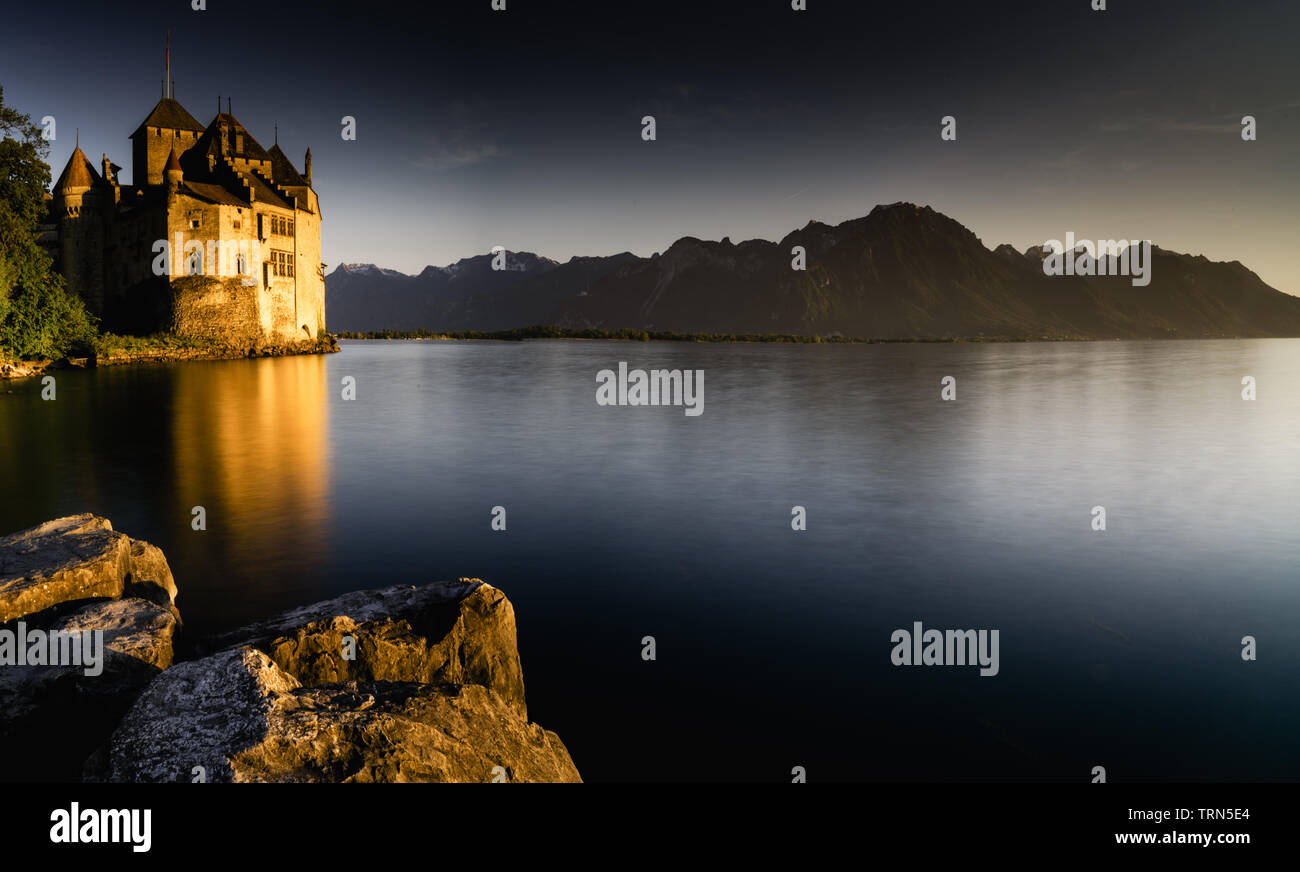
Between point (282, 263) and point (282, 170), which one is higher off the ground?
A: point (282, 170)

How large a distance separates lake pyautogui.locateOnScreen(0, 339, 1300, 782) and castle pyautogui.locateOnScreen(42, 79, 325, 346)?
138ft

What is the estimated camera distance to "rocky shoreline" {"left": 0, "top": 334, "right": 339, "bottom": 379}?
1809 inches

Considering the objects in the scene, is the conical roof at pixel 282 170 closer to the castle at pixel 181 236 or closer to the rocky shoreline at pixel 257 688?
the castle at pixel 181 236

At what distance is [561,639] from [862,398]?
38.1 m

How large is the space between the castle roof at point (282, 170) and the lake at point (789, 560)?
59.1 m

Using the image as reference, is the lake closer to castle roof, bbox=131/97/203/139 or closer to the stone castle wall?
the stone castle wall

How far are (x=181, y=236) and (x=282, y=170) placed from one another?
820 inches

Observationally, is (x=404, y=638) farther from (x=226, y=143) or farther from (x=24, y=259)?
(x=226, y=143)

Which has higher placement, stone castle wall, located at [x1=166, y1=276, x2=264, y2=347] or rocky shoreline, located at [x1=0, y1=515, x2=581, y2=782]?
stone castle wall, located at [x1=166, y1=276, x2=264, y2=347]

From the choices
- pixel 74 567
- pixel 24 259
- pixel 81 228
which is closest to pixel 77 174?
pixel 81 228

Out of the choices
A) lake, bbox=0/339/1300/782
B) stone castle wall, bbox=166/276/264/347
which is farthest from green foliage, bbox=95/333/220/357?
lake, bbox=0/339/1300/782

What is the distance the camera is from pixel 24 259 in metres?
43.2
